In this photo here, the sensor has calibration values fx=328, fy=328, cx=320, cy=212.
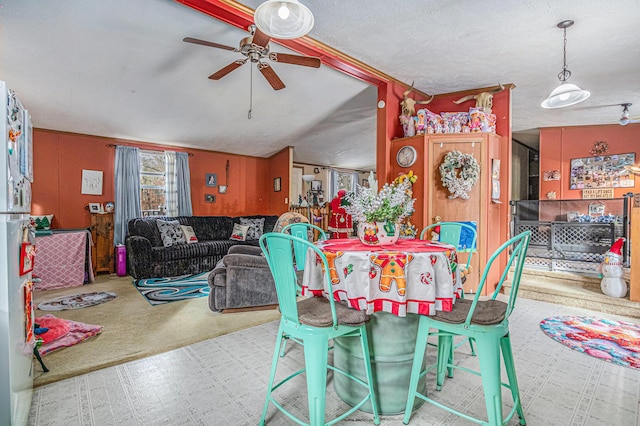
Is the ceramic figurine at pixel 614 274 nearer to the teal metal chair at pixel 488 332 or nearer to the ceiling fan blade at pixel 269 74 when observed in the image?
the teal metal chair at pixel 488 332

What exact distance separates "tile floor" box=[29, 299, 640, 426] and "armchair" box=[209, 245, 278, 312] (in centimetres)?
84

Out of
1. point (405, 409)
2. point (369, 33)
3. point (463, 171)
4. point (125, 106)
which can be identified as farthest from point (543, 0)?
point (125, 106)

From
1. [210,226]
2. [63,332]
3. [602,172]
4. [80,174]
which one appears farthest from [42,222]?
[602,172]

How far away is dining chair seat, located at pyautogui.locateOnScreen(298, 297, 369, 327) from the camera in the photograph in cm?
154

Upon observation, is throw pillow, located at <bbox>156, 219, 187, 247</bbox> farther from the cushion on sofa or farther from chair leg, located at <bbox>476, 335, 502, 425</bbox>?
chair leg, located at <bbox>476, 335, 502, 425</bbox>

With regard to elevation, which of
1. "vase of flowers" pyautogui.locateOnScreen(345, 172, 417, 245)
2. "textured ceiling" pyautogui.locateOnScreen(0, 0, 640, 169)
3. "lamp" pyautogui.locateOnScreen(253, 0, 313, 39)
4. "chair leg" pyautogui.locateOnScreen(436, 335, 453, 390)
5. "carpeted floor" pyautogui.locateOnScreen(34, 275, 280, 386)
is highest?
"textured ceiling" pyautogui.locateOnScreen(0, 0, 640, 169)

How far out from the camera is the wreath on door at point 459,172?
3.93 m

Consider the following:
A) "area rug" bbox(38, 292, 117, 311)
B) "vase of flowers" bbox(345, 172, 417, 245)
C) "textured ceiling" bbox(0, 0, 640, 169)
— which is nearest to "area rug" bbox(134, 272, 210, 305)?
"area rug" bbox(38, 292, 117, 311)

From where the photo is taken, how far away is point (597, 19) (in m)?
2.80

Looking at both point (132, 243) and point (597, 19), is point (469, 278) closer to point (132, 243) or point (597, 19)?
point (597, 19)

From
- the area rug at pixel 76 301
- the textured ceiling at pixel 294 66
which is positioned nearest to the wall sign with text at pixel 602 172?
the textured ceiling at pixel 294 66

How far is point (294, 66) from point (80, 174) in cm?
402

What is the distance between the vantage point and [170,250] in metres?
5.05

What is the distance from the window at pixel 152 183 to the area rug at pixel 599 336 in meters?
6.16
